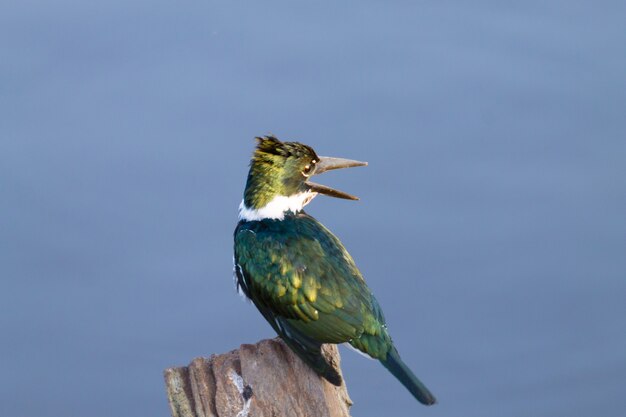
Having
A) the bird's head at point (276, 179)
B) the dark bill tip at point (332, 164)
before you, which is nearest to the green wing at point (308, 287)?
the bird's head at point (276, 179)

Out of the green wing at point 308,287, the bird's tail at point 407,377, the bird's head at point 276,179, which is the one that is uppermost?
the bird's head at point 276,179

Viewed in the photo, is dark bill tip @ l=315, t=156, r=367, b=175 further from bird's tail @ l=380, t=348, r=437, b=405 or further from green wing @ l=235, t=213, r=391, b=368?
bird's tail @ l=380, t=348, r=437, b=405

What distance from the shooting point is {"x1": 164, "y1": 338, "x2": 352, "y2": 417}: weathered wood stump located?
5.64m

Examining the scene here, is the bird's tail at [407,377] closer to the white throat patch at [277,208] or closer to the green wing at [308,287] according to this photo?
the green wing at [308,287]

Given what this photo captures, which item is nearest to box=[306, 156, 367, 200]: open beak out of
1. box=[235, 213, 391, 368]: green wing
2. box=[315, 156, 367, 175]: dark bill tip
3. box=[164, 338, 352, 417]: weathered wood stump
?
box=[315, 156, 367, 175]: dark bill tip

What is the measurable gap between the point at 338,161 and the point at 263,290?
1.43m

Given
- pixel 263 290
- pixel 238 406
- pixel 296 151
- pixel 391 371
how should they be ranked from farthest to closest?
1. pixel 296 151
2. pixel 263 290
3. pixel 391 371
4. pixel 238 406

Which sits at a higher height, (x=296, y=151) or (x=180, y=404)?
(x=296, y=151)

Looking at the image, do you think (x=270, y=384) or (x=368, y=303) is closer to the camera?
(x=270, y=384)

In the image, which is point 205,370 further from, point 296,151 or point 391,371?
point 296,151

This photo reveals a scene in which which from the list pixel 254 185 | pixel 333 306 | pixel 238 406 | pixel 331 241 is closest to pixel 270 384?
pixel 238 406

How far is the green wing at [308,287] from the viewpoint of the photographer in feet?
20.7

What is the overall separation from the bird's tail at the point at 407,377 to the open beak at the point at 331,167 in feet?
5.16

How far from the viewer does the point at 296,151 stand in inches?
284
